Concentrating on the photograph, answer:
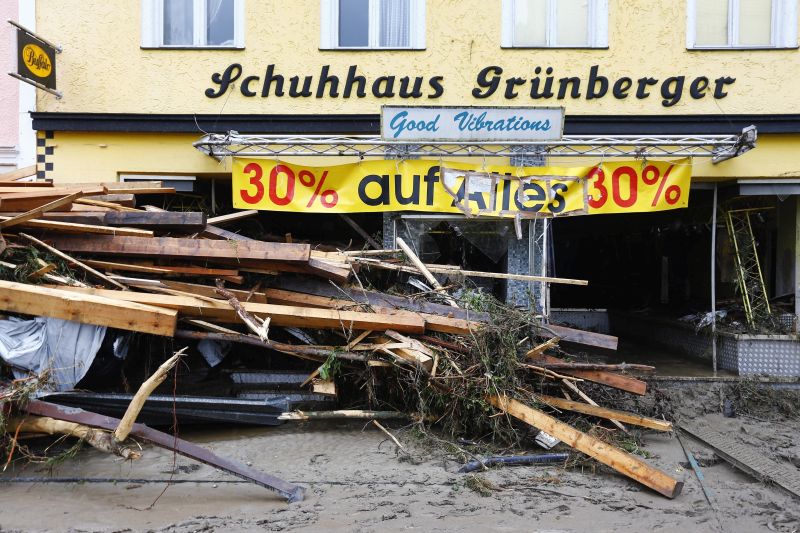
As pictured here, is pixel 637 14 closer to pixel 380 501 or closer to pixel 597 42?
pixel 597 42

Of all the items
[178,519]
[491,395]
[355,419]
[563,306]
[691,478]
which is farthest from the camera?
[563,306]

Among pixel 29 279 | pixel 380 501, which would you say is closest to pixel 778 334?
pixel 380 501

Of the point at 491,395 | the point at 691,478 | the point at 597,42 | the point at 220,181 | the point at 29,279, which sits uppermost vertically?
the point at 597,42

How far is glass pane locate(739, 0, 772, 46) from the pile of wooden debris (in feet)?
17.8

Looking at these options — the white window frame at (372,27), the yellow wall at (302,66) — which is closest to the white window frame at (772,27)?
the yellow wall at (302,66)

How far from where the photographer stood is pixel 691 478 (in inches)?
241

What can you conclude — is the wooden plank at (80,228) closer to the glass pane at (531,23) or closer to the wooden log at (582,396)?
the wooden log at (582,396)

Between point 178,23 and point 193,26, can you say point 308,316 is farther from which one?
point 178,23

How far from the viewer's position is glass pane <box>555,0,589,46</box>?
9.63m

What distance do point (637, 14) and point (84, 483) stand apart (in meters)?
9.14

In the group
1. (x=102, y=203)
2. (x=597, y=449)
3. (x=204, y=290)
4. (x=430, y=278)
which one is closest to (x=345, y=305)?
(x=430, y=278)

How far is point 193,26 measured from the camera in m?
9.73

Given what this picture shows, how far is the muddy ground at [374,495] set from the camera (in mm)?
5082

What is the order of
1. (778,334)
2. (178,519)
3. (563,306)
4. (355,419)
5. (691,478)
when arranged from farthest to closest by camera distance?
(563,306) → (778,334) → (355,419) → (691,478) → (178,519)
